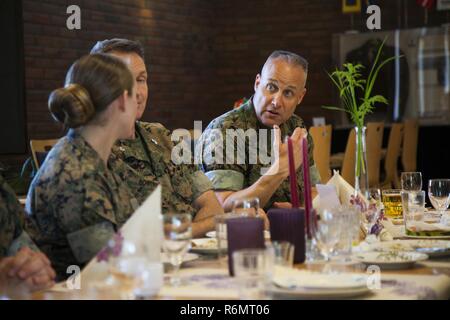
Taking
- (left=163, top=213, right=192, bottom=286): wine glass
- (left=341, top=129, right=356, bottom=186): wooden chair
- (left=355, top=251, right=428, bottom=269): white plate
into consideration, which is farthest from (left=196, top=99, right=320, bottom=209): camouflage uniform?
(left=341, top=129, right=356, bottom=186): wooden chair

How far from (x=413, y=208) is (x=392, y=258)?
0.80 meters

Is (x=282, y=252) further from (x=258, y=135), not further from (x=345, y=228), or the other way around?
(x=258, y=135)

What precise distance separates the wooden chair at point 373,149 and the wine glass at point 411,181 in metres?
4.72

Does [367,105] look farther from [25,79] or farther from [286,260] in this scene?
[25,79]

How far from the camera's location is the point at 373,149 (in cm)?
820

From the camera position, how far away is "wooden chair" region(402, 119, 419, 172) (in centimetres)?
923

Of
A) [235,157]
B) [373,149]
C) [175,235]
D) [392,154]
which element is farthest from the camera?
[392,154]

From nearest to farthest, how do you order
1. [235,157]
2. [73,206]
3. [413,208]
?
A: 1. [73,206]
2. [413,208]
3. [235,157]

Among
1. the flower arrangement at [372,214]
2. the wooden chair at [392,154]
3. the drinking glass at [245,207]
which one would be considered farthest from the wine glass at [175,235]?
the wooden chair at [392,154]

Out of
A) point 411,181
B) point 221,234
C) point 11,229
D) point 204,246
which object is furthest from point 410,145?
point 11,229

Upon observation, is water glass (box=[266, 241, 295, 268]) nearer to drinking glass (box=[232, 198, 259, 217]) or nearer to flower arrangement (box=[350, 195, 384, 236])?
drinking glass (box=[232, 198, 259, 217])

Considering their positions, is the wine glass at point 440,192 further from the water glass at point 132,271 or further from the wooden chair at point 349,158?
the wooden chair at point 349,158

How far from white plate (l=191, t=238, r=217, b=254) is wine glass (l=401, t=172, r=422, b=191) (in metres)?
1.02

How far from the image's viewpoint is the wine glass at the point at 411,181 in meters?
3.35
